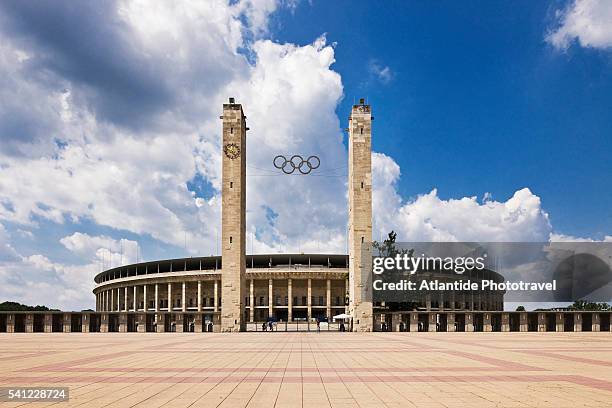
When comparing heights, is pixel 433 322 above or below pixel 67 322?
above

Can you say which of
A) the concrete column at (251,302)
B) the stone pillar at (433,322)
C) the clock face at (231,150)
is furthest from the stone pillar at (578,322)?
the concrete column at (251,302)

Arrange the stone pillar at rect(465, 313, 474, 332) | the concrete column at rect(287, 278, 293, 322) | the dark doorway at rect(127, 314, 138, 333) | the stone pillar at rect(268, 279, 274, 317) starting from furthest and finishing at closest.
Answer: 1. the stone pillar at rect(268, 279, 274, 317)
2. the concrete column at rect(287, 278, 293, 322)
3. the dark doorway at rect(127, 314, 138, 333)
4. the stone pillar at rect(465, 313, 474, 332)

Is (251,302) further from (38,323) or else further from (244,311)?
(38,323)

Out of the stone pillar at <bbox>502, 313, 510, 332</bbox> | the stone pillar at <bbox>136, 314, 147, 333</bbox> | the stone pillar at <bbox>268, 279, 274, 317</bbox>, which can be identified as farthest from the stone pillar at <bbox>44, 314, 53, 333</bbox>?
the stone pillar at <bbox>268, 279, 274, 317</bbox>

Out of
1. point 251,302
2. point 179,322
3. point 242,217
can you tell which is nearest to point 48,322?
point 179,322

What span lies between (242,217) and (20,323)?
25217 millimetres

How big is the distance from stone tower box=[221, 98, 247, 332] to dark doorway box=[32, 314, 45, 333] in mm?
18438

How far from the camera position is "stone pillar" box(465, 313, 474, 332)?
58.0 meters

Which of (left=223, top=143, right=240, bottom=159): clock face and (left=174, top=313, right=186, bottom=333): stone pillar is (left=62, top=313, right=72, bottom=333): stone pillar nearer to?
(left=174, top=313, right=186, bottom=333): stone pillar

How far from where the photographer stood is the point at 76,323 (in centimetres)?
5947

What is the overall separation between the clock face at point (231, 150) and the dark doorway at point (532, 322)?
34660 millimetres

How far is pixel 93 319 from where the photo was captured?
60.2 meters

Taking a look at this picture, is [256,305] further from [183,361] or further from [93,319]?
[183,361]

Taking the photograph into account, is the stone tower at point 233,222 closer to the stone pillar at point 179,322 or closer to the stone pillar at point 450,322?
the stone pillar at point 179,322
